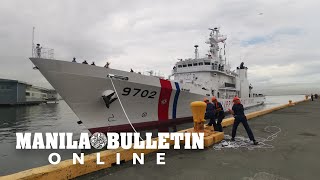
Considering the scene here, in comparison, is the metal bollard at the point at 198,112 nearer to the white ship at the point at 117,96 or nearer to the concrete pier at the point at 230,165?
the concrete pier at the point at 230,165

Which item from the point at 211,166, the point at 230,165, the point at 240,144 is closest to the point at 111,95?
the point at 240,144

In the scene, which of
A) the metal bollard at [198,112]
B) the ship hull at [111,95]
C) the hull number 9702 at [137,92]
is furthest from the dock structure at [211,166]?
the hull number 9702 at [137,92]

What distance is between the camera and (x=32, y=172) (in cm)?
395

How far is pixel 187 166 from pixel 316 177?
225 cm

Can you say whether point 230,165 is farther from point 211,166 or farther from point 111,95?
point 111,95

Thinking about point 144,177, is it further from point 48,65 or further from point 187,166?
point 48,65

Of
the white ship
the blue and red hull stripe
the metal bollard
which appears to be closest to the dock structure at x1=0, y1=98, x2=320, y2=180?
the metal bollard

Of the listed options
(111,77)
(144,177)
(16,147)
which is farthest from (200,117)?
(16,147)

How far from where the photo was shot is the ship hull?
10398 mm

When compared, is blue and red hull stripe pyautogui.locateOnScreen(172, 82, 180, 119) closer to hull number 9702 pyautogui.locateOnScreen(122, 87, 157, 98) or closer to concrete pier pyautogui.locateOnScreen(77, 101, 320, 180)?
hull number 9702 pyautogui.locateOnScreen(122, 87, 157, 98)

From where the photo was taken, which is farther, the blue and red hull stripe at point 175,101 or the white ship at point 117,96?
the blue and red hull stripe at point 175,101

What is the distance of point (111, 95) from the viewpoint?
11.4 meters

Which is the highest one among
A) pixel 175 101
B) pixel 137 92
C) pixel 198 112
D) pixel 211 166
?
pixel 137 92

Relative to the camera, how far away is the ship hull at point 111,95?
34.1 ft
